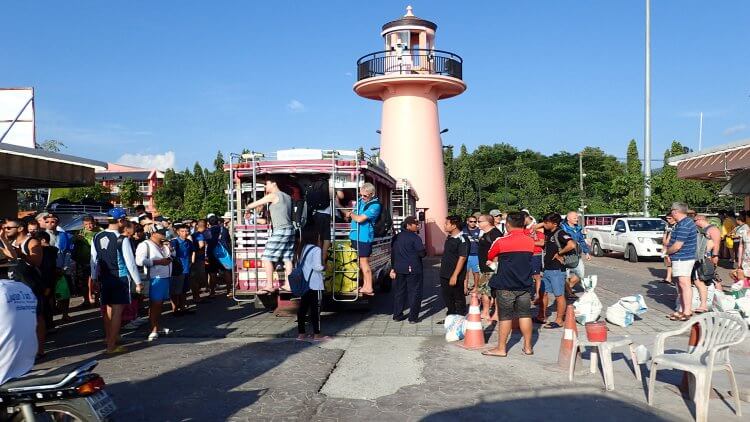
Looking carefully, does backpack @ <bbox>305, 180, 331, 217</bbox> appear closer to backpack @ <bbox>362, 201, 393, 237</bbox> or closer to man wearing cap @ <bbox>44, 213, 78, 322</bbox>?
backpack @ <bbox>362, 201, 393, 237</bbox>

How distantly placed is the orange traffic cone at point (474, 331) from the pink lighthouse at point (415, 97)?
1679cm

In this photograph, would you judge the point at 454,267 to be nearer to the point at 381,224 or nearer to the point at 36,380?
the point at 381,224

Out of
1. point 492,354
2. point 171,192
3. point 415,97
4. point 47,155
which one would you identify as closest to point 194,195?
point 171,192

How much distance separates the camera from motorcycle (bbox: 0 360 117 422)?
388cm

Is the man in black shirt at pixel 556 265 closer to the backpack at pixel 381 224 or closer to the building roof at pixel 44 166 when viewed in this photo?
the backpack at pixel 381 224

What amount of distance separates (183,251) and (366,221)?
11.2 feet

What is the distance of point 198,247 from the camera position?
40.6ft

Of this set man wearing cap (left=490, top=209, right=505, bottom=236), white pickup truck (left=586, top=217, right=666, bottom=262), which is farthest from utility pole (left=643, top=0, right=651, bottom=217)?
man wearing cap (left=490, top=209, right=505, bottom=236)

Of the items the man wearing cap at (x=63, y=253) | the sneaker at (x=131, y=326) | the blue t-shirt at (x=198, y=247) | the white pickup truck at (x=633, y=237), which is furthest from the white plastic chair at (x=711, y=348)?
the white pickup truck at (x=633, y=237)

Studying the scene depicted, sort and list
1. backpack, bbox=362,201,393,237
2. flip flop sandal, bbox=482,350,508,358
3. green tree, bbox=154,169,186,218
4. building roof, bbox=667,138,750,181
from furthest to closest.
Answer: green tree, bbox=154,169,186,218 < building roof, bbox=667,138,750,181 < backpack, bbox=362,201,393,237 < flip flop sandal, bbox=482,350,508,358

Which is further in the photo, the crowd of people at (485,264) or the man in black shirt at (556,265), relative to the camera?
the man in black shirt at (556,265)

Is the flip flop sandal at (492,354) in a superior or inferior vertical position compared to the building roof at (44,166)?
inferior

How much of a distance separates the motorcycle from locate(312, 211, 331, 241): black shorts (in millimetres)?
5760

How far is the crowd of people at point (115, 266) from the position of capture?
312 inches
